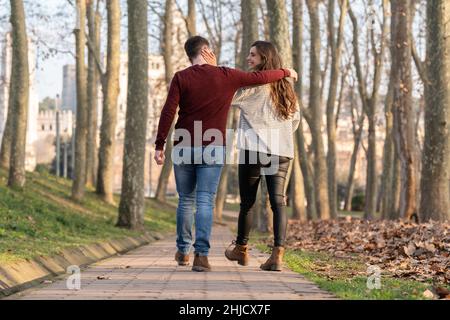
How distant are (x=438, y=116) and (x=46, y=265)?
10651 millimetres

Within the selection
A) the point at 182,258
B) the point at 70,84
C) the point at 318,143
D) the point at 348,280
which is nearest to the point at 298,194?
the point at 318,143

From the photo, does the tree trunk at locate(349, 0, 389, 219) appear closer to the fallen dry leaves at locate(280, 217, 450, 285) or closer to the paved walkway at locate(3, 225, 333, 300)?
the fallen dry leaves at locate(280, 217, 450, 285)

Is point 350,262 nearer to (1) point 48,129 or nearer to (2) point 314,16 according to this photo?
(2) point 314,16

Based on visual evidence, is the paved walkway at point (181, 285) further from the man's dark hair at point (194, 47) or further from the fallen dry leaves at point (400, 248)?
the man's dark hair at point (194, 47)

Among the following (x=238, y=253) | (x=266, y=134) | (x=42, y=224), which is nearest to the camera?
(x=266, y=134)

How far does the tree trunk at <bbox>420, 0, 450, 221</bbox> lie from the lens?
19.5m

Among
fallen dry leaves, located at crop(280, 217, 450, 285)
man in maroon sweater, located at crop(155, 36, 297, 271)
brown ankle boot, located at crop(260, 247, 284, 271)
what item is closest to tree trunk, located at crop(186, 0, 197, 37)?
fallen dry leaves, located at crop(280, 217, 450, 285)

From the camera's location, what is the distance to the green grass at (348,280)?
24.6 ft

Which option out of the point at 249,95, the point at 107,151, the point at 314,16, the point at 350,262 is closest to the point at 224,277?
the point at 249,95

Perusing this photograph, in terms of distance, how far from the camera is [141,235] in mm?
21375

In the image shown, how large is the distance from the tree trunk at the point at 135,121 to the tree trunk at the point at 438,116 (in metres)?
6.44

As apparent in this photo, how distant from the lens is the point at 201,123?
973 cm

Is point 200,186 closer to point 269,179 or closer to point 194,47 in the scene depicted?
point 269,179
